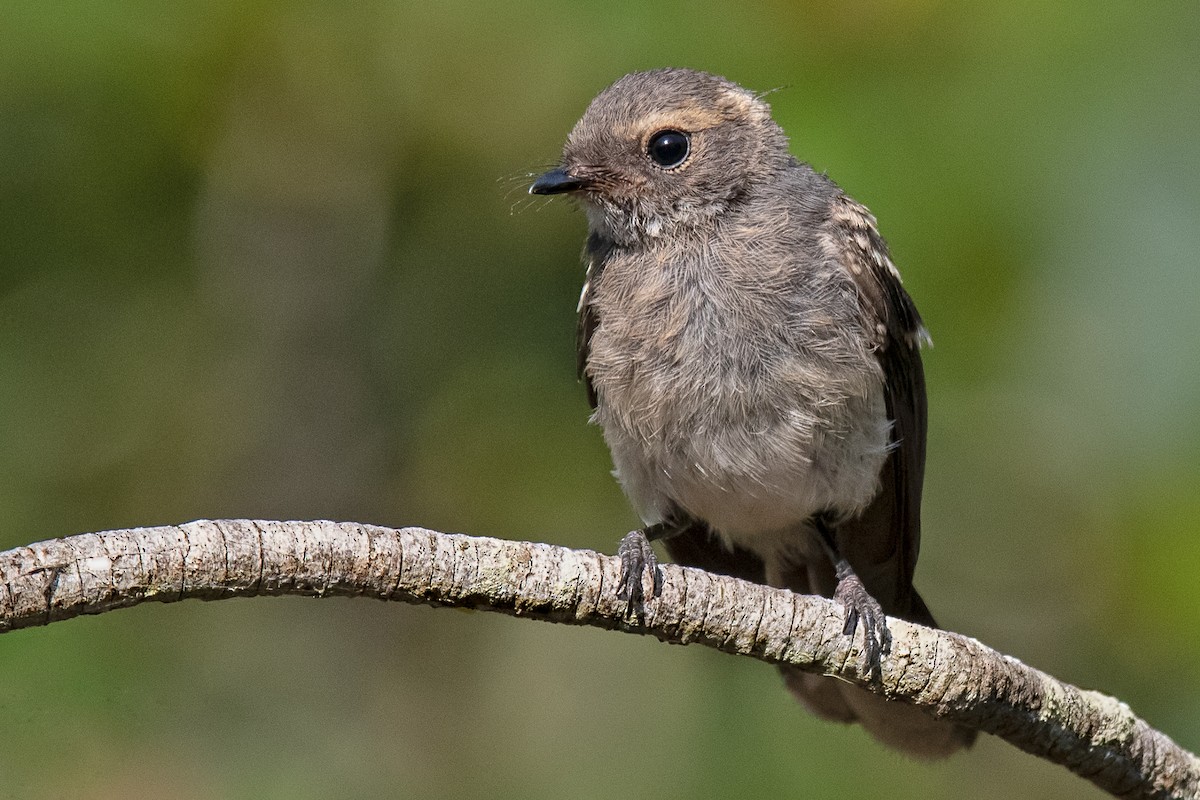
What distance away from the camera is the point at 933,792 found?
637cm

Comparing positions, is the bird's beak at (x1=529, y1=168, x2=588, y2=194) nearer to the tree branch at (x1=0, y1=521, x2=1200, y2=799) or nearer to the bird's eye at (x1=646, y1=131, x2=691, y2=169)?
the bird's eye at (x1=646, y1=131, x2=691, y2=169)

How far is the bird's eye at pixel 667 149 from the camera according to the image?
5.64 metres

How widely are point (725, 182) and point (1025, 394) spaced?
1526 millimetres

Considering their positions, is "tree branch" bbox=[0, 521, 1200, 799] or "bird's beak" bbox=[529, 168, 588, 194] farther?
"bird's beak" bbox=[529, 168, 588, 194]

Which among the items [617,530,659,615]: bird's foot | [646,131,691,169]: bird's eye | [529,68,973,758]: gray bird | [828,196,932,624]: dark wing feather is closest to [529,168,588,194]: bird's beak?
[529,68,973,758]: gray bird

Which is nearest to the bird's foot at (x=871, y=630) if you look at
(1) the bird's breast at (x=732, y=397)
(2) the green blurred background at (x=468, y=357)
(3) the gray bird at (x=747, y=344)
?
(3) the gray bird at (x=747, y=344)

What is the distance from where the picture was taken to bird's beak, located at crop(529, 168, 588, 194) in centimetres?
544

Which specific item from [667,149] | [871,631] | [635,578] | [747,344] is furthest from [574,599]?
[667,149]

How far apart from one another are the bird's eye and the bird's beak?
34 cm

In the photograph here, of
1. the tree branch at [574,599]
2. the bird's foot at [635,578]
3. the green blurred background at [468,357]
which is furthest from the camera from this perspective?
the green blurred background at [468,357]

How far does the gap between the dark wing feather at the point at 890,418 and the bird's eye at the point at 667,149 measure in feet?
2.31

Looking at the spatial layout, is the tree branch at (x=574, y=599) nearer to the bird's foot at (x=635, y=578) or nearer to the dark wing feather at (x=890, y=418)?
the bird's foot at (x=635, y=578)

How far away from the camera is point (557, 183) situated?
547cm

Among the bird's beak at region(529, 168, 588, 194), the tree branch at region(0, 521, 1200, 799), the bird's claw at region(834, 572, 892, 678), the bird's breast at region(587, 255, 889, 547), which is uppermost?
the bird's beak at region(529, 168, 588, 194)
